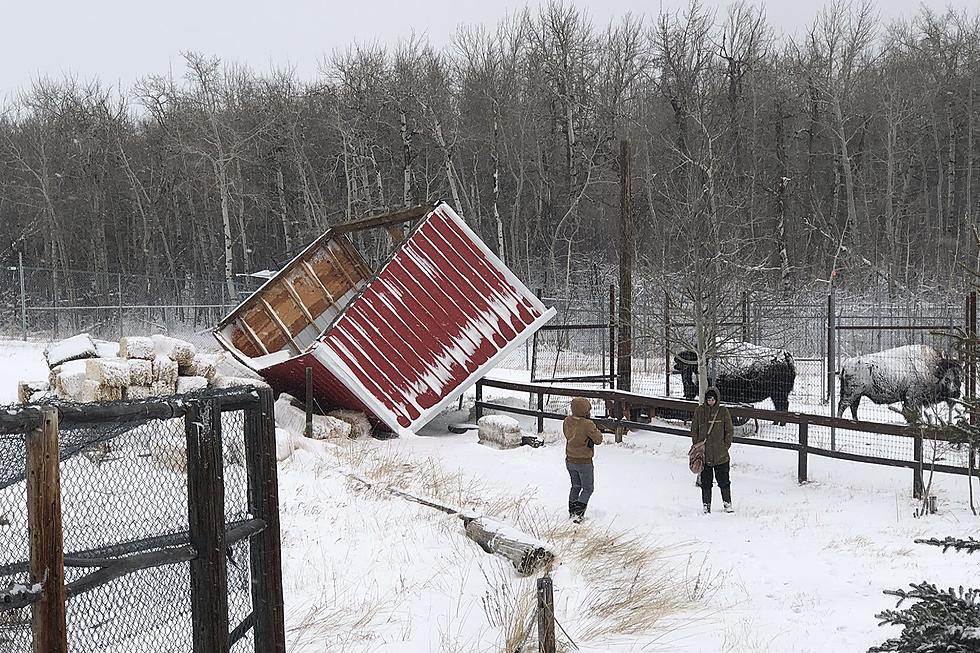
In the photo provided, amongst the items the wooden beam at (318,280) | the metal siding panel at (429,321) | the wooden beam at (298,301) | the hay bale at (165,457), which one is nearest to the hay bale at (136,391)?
the metal siding panel at (429,321)

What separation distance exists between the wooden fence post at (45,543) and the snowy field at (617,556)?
2.56 m

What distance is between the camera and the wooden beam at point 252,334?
15.4m

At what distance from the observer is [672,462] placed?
41.8 feet

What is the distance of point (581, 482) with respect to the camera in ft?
31.1

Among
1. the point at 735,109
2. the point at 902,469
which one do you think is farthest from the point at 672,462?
the point at 735,109

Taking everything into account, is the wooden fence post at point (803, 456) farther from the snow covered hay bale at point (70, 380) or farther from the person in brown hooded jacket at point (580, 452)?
the snow covered hay bale at point (70, 380)

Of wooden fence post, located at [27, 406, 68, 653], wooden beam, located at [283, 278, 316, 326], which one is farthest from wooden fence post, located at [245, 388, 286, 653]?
wooden beam, located at [283, 278, 316, 326]

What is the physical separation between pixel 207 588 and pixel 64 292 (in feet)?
132

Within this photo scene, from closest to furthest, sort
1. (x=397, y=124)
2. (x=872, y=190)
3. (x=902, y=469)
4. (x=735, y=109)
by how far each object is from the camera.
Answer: (x=902, y=469)
(x=735, y=109)
(x=397, y=124)
(x=872, y=190)

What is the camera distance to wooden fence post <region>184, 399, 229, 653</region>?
11.8 feet

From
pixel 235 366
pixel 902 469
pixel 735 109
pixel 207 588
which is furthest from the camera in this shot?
pixel 735 109

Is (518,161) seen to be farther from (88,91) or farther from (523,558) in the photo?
(523,558)

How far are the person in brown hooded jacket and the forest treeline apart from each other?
81.5 ft

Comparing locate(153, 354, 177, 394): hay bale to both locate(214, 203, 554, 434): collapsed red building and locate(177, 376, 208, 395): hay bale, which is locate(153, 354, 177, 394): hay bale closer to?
locate(177, 376, 208, 395): hay bale
